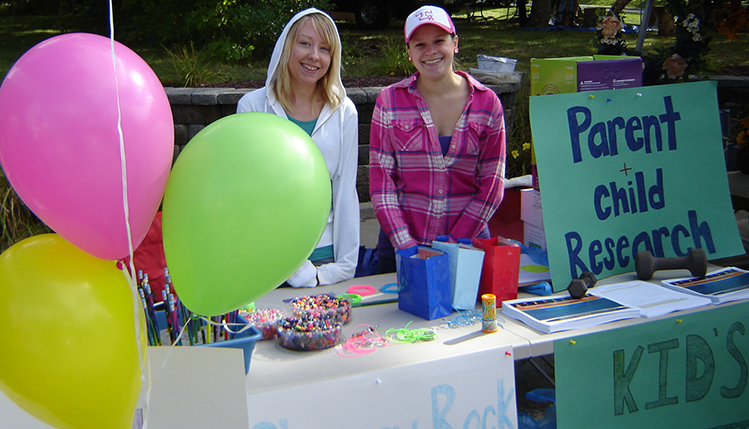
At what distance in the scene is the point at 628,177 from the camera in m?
2.26

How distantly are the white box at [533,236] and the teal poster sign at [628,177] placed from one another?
24cm

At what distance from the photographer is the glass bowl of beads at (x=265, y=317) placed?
67.5 inches

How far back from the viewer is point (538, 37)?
35.9 feet

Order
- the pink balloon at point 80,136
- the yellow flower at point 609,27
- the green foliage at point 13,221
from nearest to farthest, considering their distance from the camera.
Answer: the pink balloon at point 80,136, the yellow flower at point 609,27, the green foliage at point 13,221

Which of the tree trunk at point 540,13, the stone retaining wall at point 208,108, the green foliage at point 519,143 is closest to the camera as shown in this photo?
the stone retaining wall at point 208,108

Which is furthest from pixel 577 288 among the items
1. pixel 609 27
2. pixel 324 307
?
pixel 609 27

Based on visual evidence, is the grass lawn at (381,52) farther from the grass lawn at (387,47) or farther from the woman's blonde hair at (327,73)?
the woman's blonde hair at (327,73)

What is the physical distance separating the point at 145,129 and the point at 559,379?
133 centimetres

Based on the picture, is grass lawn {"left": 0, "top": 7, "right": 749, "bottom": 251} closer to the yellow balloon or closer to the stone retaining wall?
the stone retaining wall

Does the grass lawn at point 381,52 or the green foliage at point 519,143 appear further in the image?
the grass lawn at point 381,52

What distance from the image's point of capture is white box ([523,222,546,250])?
2.38 meters

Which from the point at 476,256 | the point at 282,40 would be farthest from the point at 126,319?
the point at 282,40

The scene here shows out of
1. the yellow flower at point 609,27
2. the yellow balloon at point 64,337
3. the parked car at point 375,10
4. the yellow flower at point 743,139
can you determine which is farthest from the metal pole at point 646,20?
the parked car at point 375,10

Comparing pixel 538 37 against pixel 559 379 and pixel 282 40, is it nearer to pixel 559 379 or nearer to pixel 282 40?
pixel 282 40
